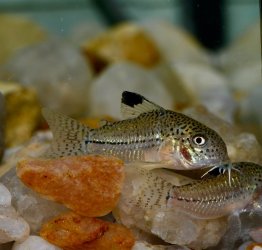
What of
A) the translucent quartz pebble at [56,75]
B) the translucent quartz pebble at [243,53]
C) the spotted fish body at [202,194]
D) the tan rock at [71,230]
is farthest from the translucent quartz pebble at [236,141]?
the translucent quartz pebble at [243,53]

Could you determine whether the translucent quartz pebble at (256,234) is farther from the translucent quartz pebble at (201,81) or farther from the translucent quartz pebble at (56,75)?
the translucent quartz pebble at (201,81)

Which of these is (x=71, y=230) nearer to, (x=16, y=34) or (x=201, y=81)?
(x=201, y=81)

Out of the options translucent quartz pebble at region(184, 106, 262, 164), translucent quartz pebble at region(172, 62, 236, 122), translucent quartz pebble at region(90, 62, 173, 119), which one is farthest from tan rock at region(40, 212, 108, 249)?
translucent quartz pebble at region(172, 62, 236, 122)

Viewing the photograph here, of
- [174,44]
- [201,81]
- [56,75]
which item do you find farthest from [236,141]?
[174,44]

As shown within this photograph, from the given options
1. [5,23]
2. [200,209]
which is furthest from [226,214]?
[5,23]

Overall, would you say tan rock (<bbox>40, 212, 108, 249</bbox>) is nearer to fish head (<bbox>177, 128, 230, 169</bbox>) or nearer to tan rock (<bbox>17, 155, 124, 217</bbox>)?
tan rock (<bbox>17, 155, 124, 217</bbox>)

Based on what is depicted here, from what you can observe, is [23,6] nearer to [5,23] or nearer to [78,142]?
[5,23]
